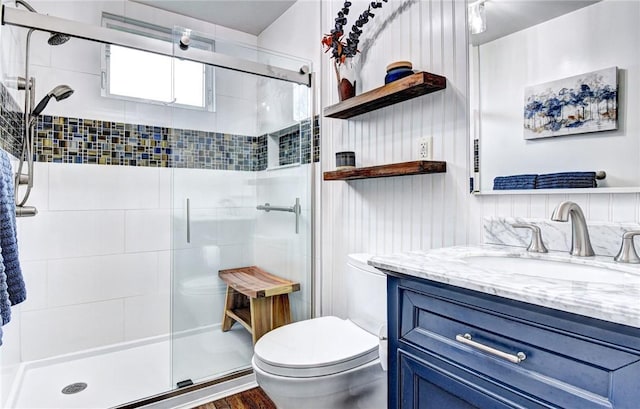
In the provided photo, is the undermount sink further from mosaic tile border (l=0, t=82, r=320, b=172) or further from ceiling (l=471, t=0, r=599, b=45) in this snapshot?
mosaic tile border (l=0, t=82, r=320, b=172)

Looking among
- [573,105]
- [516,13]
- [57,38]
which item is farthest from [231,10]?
[573,105]

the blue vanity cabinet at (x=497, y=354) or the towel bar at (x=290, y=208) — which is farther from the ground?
the towel bar at (x=290, y=208)

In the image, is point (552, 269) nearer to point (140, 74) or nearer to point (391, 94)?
point (391, 94)

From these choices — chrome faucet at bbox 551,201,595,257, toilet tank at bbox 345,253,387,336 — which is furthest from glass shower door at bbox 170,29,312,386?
chrome faucet at bbox 551,201,595,257

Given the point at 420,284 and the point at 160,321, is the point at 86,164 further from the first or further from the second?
the point at 420,284

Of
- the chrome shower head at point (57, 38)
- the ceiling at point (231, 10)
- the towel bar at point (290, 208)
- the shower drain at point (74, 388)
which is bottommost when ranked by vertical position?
the shower drain at point (74, 388)

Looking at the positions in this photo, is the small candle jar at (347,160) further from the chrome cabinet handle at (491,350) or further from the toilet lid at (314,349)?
the chrome cabinet handle at (491,350)

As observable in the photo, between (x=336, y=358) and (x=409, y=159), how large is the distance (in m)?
0.88

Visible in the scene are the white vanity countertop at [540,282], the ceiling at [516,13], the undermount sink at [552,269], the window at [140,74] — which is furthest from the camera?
the window at [140,74]

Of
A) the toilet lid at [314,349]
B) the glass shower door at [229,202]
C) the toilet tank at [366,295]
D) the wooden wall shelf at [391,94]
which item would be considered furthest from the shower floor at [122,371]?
the wooden wall shelf at [391,94]

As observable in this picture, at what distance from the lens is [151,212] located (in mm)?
2479

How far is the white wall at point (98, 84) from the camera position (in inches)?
81.3

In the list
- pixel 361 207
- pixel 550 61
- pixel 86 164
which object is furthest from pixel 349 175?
pixel 86 164

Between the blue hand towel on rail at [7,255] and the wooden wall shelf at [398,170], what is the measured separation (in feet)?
4.20
